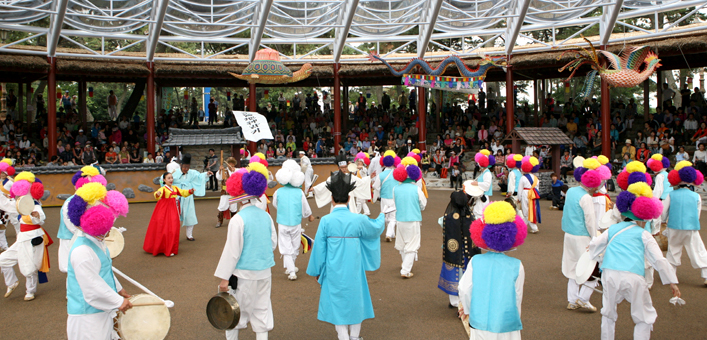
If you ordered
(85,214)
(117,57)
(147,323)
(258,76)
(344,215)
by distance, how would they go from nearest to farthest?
1. (85,214)
2. (147,323)
3. (344,215)
4. (258,76)
5. (117,57)

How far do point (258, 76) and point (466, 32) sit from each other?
8.64 meters

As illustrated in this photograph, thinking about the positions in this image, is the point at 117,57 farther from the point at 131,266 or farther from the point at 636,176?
the point at 636,176

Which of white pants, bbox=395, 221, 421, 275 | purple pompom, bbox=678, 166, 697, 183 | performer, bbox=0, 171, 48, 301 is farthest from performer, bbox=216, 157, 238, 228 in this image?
purple pompom, bbox=678, 166, 697, 183

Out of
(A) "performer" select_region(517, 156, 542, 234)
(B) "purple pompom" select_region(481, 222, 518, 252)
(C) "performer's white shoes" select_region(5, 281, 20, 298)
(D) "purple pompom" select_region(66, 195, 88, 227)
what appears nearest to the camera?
(B) "purple pompom" select_region(481, 222, 518, 252)

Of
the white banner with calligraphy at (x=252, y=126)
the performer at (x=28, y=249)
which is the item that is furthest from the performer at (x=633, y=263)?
the white banner with calligraphy at (x=252, y=126)

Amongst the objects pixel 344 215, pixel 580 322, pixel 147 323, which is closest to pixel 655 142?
pixel 580 322

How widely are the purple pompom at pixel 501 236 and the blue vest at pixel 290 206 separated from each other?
12.5ft

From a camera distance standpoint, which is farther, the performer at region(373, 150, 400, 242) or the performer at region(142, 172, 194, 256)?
the performer at region(373, 150, 400, 242)

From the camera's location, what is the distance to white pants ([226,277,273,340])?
4430mm

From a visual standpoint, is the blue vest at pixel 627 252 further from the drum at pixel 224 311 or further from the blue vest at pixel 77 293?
the blue vest at pixel 77 293

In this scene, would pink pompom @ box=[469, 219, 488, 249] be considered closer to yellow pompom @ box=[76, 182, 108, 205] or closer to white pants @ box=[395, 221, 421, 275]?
yellow pompom @ box=[76, 182, 108, 205]

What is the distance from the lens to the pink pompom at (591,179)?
218 inches

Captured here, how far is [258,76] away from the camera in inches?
583

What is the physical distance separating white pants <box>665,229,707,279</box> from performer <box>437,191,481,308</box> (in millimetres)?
3152
